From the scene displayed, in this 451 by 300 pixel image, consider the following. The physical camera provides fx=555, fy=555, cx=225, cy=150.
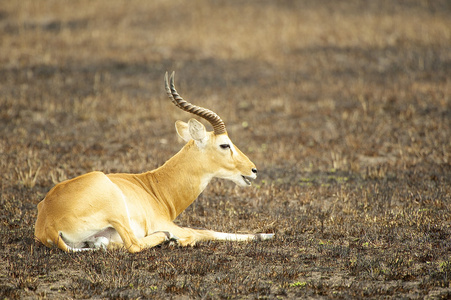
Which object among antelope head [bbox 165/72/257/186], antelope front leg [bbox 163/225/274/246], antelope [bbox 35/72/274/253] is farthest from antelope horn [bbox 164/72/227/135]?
antelope front leg [bbox 163/225/274/246]

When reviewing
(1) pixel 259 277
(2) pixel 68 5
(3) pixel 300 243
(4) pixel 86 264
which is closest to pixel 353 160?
(3) pixel 300 243

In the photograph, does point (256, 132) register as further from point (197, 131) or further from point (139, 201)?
point (139, 201)

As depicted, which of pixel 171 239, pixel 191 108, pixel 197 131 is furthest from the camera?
pixel 197 131

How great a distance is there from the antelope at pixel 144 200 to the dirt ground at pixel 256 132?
26 cm

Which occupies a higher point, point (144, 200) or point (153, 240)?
point (144, 200)

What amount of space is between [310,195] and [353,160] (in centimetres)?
296

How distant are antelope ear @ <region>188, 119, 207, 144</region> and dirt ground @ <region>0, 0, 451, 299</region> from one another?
1528 mm

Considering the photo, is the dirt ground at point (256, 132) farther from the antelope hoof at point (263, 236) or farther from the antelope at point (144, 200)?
the antelope at point (144, 200)

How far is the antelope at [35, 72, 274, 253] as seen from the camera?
24.0 ft

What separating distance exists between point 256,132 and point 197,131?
763 centimetres

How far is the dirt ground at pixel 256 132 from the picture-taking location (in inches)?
269

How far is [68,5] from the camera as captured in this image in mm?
31797

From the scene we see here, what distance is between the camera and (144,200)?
8070 millimetres

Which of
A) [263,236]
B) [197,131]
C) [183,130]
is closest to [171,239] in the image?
[263,236]
